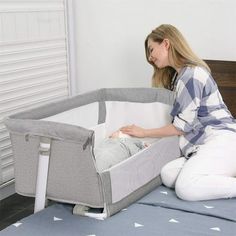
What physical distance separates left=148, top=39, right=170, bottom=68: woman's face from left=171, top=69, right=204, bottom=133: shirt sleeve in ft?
0.48

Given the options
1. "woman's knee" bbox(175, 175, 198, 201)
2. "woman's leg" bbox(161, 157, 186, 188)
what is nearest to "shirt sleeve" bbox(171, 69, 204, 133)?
"woman's leg" bbox(161, 157, 186, 188)

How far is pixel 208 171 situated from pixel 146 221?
318mm

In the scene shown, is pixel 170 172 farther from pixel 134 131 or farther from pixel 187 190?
pixel 134 131

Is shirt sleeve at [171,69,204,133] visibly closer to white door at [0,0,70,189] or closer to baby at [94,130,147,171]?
baby at [94,130,147,171]

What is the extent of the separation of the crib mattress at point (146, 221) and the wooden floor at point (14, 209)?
541 mm

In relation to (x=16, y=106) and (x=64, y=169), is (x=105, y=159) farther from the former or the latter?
(x=16, y=106)

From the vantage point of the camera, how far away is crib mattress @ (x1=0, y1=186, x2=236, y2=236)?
1253mm

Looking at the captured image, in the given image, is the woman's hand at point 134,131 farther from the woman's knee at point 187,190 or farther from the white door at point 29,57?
the white door at point 29,57

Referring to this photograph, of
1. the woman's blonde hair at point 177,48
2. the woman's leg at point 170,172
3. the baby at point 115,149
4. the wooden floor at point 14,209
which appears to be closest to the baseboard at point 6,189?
the wooden floor at point 14,209

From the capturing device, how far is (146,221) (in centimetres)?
132

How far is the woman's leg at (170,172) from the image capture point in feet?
5.19

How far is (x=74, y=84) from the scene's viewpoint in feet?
8.09

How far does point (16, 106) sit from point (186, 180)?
941 millimetres

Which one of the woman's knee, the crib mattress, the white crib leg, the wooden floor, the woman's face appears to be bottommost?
the wooden floor
